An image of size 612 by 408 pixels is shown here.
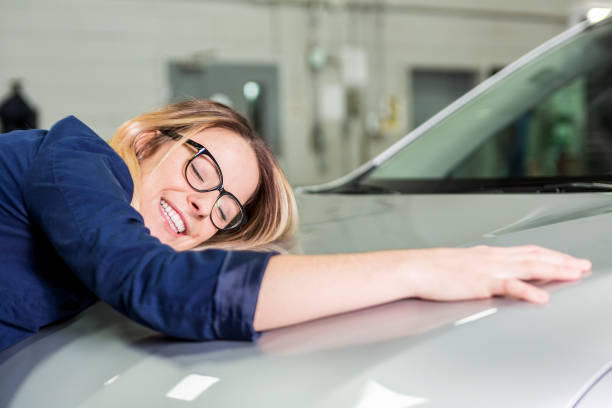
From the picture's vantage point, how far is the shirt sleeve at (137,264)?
0.67 m

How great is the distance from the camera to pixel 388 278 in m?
0.70

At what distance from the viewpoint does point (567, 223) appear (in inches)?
36.3

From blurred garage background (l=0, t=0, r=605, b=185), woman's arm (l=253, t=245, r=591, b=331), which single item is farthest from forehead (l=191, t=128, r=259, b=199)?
blurred garage background (l=0, t=0, r=605, b=185)

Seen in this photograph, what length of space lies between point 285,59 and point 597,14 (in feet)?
20.0

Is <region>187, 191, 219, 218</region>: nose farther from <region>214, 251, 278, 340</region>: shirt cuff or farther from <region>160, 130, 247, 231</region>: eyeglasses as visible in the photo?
<region>214, 251, 278, 340</region>: shirt cuff

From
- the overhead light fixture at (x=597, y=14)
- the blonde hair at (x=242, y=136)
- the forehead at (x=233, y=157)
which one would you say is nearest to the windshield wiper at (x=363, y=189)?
the blonde hair at (x=242, y=136)

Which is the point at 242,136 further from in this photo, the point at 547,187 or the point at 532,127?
the point at 532,127

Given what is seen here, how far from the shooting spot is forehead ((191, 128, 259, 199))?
110cm

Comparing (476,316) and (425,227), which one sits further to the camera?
(425,227)

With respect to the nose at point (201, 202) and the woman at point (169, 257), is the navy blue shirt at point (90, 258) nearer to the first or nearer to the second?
the woman at point (169, 257)

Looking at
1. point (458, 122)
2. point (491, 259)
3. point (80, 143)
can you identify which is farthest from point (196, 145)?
point (458, 122)

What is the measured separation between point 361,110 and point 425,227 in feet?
23.1

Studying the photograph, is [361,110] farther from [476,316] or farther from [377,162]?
[476,316]

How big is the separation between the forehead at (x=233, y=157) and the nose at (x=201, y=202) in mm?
46
